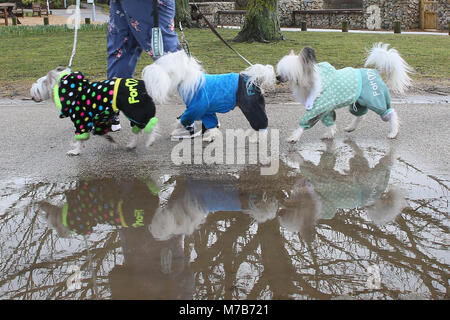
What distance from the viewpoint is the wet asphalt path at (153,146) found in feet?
14.5

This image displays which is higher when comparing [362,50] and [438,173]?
[362,50]

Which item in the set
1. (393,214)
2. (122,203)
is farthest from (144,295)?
(393,214)

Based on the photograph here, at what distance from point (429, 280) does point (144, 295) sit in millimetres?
1498

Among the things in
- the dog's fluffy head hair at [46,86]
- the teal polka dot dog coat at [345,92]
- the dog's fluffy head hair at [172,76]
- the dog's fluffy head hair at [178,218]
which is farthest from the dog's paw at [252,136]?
the dog's fluffy head hair at [46,86]

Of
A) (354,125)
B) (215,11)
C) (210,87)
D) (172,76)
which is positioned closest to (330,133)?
(354,125)

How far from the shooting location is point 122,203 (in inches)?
143

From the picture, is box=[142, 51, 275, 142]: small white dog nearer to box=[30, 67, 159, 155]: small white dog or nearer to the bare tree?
box=[30, 67, 159, 155]: small white dog

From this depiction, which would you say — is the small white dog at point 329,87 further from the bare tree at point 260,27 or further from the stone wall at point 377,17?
the stone wall at point 377,17

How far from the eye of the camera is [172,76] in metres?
4.59

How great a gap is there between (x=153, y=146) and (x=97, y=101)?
81cm

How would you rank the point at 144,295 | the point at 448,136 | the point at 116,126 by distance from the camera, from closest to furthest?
the point at 144,295
the point at 448,136
the point at 116,126

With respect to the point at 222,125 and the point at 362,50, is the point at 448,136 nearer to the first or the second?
the point at 222,125

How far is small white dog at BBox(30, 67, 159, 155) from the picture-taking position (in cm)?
470

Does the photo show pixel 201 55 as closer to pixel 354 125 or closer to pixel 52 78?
pixel 354 125
